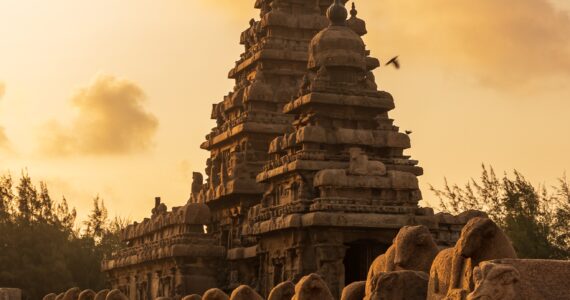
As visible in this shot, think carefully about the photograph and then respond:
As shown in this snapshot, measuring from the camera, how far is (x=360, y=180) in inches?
1770

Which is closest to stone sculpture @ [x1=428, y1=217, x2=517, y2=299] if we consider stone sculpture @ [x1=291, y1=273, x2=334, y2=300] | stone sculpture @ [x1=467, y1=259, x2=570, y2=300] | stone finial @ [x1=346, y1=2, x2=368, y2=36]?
stone sculpture @ [x1=467, y1=259, x2=570, y2=300]

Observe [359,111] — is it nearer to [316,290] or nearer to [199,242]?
[199,242]

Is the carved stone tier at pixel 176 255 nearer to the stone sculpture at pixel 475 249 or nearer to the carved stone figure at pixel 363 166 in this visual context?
the carved stone figure at pixel 363 166

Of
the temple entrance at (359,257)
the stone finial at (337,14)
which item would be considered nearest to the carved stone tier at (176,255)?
the temple entrance at (359,257)

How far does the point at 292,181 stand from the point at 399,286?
26.7 metres

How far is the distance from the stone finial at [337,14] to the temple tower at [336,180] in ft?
0.13

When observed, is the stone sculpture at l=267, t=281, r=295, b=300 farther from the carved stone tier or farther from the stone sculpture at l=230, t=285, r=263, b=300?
the carved stone tier

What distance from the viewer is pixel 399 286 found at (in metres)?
20.2

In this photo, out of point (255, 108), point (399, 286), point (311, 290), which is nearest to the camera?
point (399, 286)

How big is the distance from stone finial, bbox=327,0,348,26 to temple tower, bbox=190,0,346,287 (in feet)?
22.7

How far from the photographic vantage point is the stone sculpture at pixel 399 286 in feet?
66.1

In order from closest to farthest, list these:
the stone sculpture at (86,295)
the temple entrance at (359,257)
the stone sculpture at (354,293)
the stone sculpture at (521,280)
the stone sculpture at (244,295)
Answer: the stone sculpture at (521,280)
the stone sculpture at (354,293)
the stone sculpture at (244,295)
the temple entrance at (359,257)
the stone sculpture at (86,295)

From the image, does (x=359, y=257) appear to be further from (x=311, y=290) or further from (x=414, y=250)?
(x=414, y=250)

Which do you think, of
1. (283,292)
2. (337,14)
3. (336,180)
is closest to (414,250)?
(283,292)
